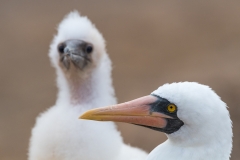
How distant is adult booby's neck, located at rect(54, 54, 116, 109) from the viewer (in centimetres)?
387

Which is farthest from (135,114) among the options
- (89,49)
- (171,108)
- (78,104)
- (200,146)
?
(89,49)

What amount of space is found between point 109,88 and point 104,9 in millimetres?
5574

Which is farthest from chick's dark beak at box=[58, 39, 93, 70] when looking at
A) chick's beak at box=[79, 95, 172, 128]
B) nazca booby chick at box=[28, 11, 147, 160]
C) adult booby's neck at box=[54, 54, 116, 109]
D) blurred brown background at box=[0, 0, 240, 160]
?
blurred brown background at box=[0, 0, 240, 160]

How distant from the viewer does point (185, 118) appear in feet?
8.48

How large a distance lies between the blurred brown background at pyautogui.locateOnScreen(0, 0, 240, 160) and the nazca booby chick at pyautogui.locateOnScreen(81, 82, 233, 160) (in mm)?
3526

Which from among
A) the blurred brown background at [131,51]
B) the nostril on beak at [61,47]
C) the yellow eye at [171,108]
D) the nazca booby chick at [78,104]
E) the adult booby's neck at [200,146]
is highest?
the blurred brown background at [131,51]

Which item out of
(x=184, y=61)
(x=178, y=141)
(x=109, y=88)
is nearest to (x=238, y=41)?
(x=184, y=61)

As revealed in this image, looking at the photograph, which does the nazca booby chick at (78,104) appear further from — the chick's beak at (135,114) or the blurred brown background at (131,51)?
the blurred brown background at (131,51)

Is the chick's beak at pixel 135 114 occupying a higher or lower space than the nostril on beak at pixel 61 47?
lower

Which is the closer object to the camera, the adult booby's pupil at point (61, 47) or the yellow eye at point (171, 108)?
the yellow eye at point (171, 108)

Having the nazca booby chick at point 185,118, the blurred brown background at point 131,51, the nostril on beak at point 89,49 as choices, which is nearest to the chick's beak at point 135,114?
the nazca booby chick at point 185,118

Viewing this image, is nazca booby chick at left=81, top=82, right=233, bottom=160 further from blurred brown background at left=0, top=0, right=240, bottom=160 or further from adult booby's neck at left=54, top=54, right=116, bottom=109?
blurred brown background at left=0, top=0, right=240, bottom=160

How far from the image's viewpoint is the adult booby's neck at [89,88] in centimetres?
387

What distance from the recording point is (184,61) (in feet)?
26.1
